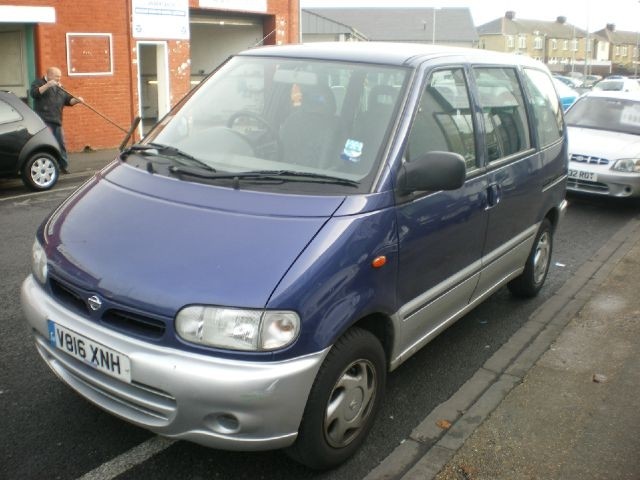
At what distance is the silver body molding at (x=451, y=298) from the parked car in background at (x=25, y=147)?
749 cm

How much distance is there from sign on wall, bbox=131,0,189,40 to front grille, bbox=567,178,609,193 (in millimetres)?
9927

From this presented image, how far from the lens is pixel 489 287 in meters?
4.86

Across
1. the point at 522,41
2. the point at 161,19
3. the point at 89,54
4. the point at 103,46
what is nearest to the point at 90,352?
the point at 89,54

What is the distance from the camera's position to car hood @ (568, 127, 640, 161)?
385 inches

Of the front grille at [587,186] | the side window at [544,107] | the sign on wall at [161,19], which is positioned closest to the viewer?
the side window at [544,107]

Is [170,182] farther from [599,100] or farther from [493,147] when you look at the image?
[599,100]

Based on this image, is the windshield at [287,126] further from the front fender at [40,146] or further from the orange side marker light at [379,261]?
the front fender at [40,146]

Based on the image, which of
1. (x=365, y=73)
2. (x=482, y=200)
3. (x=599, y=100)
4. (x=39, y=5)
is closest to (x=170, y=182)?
(x=365, y=73)

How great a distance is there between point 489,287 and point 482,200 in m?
0.80

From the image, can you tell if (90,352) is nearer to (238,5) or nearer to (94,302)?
(94,302)

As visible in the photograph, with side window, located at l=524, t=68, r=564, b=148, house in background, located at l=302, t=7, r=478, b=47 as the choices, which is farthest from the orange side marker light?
house in background, located at l=302, t=7, r=478, b=47

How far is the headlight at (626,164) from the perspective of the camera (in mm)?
9625

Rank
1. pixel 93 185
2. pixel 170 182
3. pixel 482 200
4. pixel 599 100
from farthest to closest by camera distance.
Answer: pixel 599 100, pixel 482 200, pixel 93 185, pixel 170 182

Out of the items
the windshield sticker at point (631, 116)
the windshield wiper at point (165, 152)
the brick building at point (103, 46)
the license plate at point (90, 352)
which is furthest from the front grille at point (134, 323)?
the brick building at point (103, 46)
